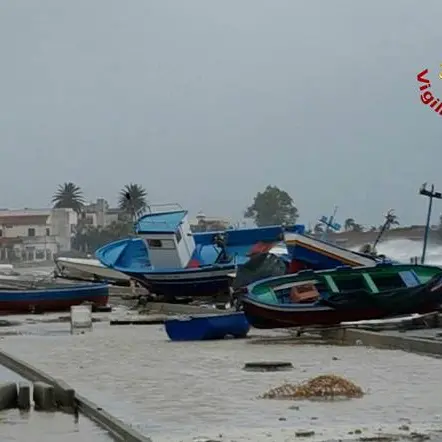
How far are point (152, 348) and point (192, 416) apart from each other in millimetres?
9621

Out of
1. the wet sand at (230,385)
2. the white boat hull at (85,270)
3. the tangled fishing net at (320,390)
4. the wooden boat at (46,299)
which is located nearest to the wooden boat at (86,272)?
the white boat hull at (85,270)

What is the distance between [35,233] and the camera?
136 m

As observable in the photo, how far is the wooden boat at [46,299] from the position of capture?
127 ft

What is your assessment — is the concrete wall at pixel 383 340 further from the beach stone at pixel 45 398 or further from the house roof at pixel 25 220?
the house roof at pixel 25 220

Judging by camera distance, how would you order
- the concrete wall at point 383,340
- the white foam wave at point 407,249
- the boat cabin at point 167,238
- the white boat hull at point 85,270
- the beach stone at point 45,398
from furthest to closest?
1. the white boat hull at point 85,270
2. the white foam wave at point 407,249
3. the boat cabin at point 167,238
4. the concrete wall at point 383,340
5. the beach stone at point 45,398

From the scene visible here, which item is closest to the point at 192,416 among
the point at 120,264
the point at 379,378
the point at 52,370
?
the point at 379,378

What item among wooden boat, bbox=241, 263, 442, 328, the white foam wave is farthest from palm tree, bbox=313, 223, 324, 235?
wooden boat, bbox=241, 263, 442, 328

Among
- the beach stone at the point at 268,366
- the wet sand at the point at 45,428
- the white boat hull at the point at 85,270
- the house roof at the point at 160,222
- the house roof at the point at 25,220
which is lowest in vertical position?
the wet sand at the point at 45,428

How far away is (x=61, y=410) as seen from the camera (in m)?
12.7

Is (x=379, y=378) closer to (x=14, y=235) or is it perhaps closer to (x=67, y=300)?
(x=67, y=300)

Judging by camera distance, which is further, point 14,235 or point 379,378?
point 14,235

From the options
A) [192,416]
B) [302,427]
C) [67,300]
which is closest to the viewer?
[302,427]

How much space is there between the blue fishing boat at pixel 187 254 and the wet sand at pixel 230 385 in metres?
14.3

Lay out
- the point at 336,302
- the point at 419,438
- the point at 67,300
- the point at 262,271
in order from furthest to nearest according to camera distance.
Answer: the point at 67,300, the point at 262,271, the point at 336,302, the point at 419,438
